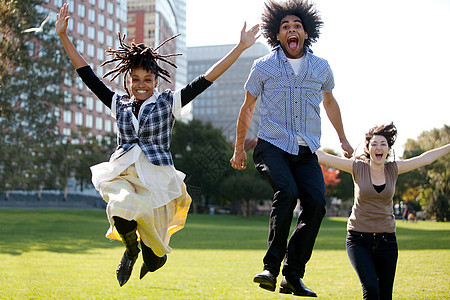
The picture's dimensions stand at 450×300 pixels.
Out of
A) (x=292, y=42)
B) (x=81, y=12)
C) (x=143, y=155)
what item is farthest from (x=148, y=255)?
(x=81, y=12)

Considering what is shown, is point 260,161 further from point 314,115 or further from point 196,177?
point 196,177

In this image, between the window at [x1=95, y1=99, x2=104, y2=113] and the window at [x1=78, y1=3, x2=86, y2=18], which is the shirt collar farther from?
the window at [x1=95, y1=99, x2=104, y2=113]

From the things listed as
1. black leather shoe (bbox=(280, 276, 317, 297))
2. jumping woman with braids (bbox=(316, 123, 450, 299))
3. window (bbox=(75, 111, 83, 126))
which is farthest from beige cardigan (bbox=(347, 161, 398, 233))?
window (bbox=(75, 111, 83, 126))

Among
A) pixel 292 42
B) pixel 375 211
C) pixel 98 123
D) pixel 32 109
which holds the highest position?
pixel 98 123

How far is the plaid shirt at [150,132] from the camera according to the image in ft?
18.2

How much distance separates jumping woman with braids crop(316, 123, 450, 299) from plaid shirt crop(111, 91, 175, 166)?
5.63 feet

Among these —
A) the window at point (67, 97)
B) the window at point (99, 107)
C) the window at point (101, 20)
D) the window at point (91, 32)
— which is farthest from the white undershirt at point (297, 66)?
the window at point (99, 107)

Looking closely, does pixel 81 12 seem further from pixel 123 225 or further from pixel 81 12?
pixel 123 225

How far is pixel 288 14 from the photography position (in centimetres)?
616

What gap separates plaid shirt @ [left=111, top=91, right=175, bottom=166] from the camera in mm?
5562

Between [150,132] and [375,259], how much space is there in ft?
9.67

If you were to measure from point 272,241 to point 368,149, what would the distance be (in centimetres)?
205

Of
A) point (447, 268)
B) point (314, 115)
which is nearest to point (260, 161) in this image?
point (314, 115)

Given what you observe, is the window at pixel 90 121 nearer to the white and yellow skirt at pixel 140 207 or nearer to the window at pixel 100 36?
the window at pixel 100 36
